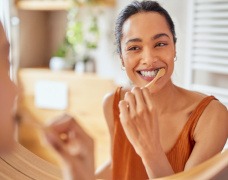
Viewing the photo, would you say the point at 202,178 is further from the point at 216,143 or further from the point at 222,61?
the point at 222,61

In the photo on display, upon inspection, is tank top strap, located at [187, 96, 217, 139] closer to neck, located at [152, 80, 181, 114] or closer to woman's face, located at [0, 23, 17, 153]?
neck, located at [152, 80, 181, 114]

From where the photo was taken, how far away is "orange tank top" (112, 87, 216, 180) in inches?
9.4

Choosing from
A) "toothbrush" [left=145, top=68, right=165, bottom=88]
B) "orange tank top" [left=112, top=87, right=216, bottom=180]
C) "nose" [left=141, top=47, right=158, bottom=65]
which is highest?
"nose" [left=141, top=47, right=158, bottom=65]

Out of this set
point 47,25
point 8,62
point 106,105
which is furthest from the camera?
point 47,25

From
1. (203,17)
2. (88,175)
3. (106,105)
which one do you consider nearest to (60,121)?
(88,175)

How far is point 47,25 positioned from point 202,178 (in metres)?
0.32

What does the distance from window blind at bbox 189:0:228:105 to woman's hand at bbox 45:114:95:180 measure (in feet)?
0.51

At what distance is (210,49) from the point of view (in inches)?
17.0

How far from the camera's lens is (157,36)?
0.23 m

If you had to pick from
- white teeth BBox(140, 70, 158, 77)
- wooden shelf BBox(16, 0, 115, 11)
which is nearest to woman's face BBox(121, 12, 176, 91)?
white teeth BBox(140, 70, 158, 77)

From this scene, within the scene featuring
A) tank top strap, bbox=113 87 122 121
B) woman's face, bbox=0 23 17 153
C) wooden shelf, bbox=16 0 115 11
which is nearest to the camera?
woman's face, bbox=0 23 17 153

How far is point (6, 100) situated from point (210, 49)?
1.00 ft

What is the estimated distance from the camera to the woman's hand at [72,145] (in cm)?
17

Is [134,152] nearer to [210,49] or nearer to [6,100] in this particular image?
[6,100]
